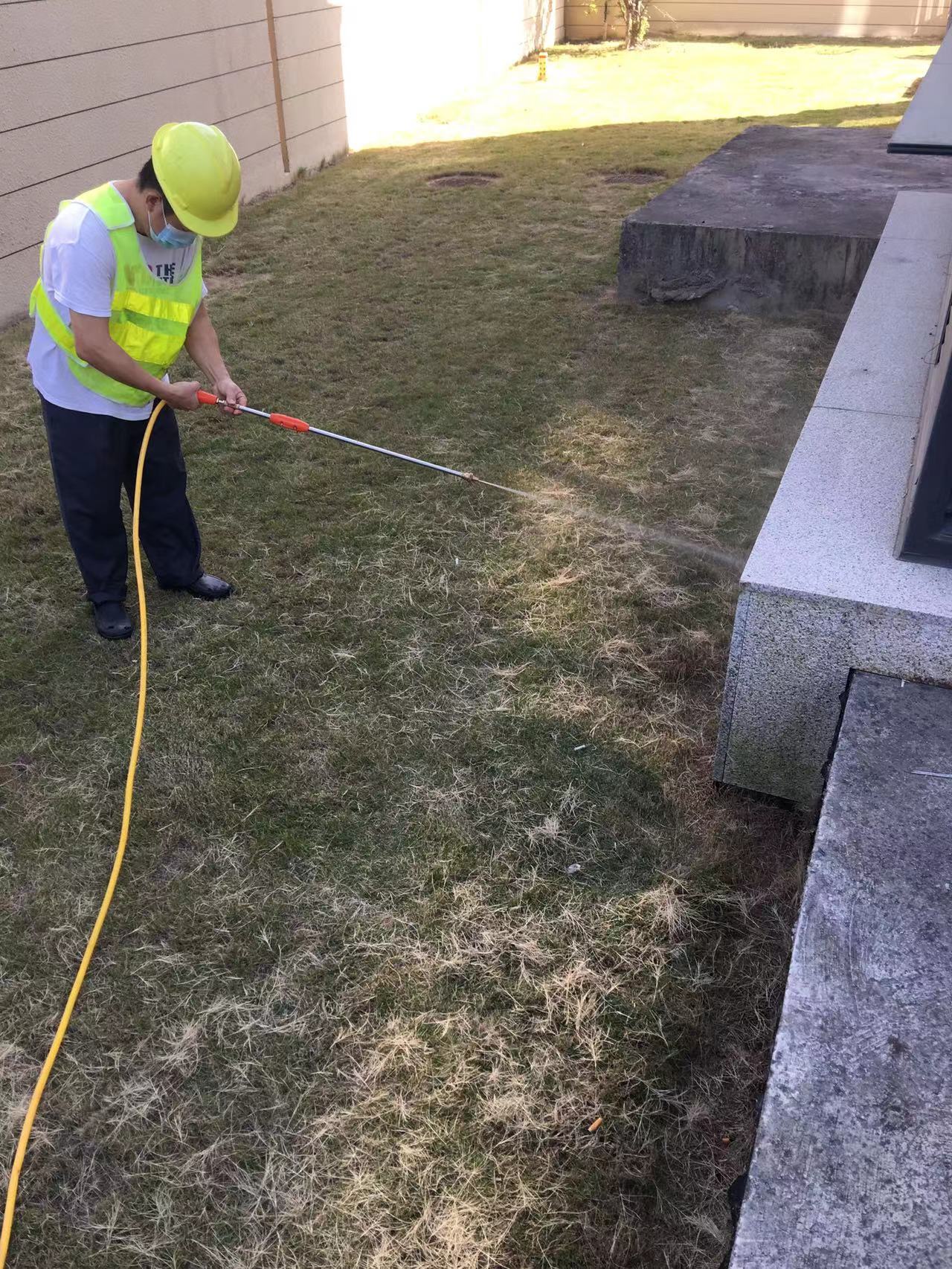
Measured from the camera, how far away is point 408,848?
228 centimetres

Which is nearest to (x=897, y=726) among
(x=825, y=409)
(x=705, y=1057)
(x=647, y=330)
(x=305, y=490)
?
(x=705, y=1057)

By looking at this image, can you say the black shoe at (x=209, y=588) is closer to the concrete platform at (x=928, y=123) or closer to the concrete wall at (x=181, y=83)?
the concrete platform at (x=928, y=123)

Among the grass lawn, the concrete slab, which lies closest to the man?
the grass lawn

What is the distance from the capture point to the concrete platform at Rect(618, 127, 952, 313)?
5.02 metres

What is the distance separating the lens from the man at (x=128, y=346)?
2.32 m

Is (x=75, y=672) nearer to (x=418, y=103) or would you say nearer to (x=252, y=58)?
(x=252, y=58)

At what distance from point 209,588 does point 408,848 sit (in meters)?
1.28

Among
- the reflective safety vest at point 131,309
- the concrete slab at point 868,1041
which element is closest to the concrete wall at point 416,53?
the reflective safety vest at point 131,309

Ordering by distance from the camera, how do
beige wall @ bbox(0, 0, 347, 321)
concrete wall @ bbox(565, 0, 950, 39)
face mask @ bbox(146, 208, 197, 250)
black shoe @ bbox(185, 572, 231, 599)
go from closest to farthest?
face mask @ bbox(146, 208, 197, 250), black shoe @ bbox(185, 572, 231, 599), beige wall @ bbox(0, 0, 347, 321), concrete wall @ bbox(565, 0, 950, 39)

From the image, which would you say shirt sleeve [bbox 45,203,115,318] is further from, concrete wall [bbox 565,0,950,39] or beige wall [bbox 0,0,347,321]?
concrete wall [bbox 565,0,950,39]

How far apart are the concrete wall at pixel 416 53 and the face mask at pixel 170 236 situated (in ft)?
25.1

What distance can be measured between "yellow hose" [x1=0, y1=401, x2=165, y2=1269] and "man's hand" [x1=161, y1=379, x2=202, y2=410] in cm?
11

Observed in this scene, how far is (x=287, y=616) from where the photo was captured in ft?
10.0

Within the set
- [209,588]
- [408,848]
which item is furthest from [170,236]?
[408,848]
